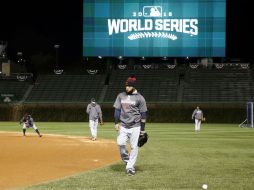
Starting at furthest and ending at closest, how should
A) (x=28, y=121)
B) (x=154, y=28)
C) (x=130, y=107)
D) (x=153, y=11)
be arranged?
(x=154, y=28) < (x=153, y=11) < (x=28, y=121) < (x=130, y=107)

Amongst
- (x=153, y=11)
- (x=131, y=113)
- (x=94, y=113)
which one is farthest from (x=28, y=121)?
(x=153, y=11)

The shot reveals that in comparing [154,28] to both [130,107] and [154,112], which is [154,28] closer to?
[154,112]

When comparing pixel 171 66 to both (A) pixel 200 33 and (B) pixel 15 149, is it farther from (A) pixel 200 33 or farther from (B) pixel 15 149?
(B) pixel 15 149

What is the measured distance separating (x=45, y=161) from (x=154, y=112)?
132 feet

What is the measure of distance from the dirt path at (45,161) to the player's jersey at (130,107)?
1934 mm

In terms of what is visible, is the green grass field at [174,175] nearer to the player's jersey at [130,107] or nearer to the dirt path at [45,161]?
the dirt path at [45,161]

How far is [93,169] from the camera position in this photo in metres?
15.0

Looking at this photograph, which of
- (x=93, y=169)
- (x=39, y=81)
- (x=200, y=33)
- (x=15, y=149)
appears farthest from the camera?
(x=39, y=81)

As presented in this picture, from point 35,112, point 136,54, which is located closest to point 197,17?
point 136,54

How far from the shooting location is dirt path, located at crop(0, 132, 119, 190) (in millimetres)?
13391

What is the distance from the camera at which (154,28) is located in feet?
195

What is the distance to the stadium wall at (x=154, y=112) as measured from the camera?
56281 millimetres

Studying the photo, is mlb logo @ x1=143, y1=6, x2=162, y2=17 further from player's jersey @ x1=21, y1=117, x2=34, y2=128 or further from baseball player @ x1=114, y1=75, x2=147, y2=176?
baseball player @ x1=114, y1=75, x2=147, y2=176

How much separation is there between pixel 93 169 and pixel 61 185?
328 cm
